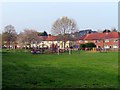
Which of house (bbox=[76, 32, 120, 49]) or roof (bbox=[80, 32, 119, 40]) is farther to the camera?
roof (bbox=[80, 32, 119, 40])

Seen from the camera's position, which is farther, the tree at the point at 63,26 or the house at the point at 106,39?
the house at the point at 106,39

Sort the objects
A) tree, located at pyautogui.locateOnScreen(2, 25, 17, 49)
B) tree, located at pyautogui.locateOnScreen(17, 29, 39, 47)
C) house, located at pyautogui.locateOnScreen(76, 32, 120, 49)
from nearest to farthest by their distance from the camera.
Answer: tree, located at pyautogui.locateOnScreen(2, 25, 17, 49)
tree, located at pyautogui.locateOnScreen(17, 29, 39, 47)
house, located at pyautogui.locateOnScreen(76, 32, 120, 49)

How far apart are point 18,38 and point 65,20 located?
14777 millimetres

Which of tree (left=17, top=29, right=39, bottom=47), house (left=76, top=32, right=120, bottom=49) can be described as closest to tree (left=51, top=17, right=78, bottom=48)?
tree (left=17, top=29, right=39, bottom=47)

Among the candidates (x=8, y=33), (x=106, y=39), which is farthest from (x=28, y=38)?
(x=106, y=39)

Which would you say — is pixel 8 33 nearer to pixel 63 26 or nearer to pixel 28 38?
pixel 28 38

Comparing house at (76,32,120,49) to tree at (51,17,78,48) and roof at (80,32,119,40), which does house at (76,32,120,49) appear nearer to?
roof at (80,32,119,40)

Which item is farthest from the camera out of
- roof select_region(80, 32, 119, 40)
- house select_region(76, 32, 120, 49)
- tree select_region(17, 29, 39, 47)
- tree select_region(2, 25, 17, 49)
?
roof select_region(80, 32, 119, 40)

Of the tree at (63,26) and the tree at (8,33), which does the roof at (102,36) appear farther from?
the tree at (8,33)

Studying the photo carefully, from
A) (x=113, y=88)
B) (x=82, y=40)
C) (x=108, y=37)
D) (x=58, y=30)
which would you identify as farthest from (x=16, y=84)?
(x=82, y=40)

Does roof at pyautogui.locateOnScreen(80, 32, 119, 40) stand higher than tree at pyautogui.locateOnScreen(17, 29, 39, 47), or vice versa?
roof at pyautogui.locateOnScreen(80, 32, 119, 40)

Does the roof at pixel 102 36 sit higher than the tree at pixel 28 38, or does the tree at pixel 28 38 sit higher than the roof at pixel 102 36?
the roof at pixel 102 36

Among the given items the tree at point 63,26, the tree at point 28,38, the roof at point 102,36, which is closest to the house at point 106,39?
the roof at point 102,36

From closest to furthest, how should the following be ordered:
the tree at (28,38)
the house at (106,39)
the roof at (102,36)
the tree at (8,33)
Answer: the tree at (8,33), the tree at (28,38), the house at (106,39), the roof at (102,36)
